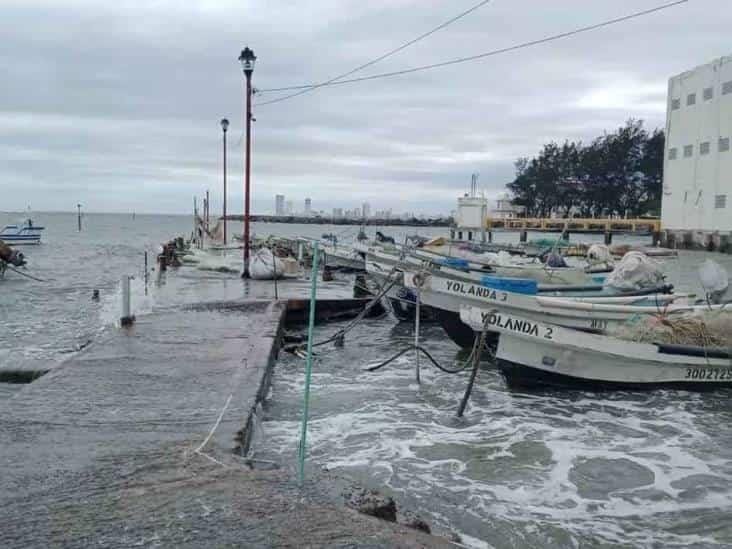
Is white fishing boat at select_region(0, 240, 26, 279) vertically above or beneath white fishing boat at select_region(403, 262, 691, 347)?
beneath

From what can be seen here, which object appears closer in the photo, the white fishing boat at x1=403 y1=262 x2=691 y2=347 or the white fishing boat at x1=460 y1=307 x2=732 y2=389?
the white fishing boat at x1=460 y1=307 x2=732 y2=389

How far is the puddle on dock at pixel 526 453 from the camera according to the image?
223 inches

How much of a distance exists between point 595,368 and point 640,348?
69 cm

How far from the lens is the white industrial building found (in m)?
49.1

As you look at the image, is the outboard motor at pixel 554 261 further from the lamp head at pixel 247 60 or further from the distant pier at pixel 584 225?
the distant pier at pixel 584 225

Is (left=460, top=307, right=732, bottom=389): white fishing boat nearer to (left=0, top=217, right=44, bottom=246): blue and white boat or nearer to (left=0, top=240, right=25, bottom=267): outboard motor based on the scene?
(left=0, top=240, right=25, bottom=267): outboard motor

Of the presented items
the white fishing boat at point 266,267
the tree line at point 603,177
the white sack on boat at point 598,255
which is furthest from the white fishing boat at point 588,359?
the tree line at point 603,177

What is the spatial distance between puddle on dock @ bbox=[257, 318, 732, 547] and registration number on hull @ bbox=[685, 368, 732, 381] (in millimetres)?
249

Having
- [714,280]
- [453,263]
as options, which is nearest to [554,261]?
[453,263]

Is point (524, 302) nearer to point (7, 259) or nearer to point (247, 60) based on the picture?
point (247, 60)

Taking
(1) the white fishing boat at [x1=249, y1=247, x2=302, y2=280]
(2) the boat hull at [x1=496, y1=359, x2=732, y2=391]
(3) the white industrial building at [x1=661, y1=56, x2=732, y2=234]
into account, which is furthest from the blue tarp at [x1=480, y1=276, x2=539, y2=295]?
(3) the white industrial building at [x1=661, y1=56, x2=732, y2=234]

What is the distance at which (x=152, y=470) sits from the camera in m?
4.73

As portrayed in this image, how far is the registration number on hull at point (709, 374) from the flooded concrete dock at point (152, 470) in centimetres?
636

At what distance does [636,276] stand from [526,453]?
7.55m
